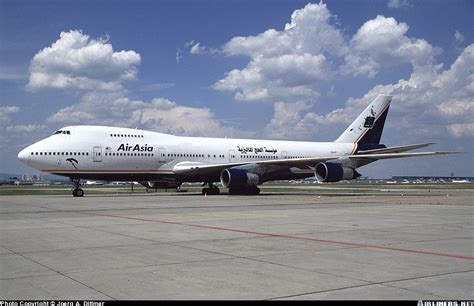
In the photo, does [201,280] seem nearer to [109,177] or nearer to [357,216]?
[357,216]

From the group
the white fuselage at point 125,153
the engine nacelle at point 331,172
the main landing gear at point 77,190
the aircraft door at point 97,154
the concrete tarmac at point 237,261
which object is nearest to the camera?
the concrete tarmac at point 237,261

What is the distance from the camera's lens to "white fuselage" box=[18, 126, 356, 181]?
2978 cm

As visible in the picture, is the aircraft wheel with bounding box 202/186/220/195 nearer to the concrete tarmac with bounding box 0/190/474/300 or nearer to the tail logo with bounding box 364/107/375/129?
the tail logo with bounding box 364/107/375/129

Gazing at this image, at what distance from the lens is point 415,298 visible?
16.8 feet

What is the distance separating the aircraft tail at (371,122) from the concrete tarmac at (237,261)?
2988cm

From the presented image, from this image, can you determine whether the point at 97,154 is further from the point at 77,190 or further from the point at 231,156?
the point at 231,156

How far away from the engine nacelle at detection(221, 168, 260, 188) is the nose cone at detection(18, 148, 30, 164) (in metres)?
12.2

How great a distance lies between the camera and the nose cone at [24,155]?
2953 centimetres

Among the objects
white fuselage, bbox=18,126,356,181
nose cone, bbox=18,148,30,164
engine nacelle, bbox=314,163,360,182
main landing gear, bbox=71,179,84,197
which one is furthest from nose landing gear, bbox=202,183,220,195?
nose cone, bbox=18,148,30,164

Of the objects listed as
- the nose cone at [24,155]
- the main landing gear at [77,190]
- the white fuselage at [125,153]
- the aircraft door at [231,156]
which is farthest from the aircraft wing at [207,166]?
the nose cone at [24,155]

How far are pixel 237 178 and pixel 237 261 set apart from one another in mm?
24637

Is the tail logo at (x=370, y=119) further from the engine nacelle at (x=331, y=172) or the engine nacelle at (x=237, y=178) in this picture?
the engine nacelle at (x=237, y=178)

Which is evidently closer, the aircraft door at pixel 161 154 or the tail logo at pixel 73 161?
the tail logo at pixel 73 161

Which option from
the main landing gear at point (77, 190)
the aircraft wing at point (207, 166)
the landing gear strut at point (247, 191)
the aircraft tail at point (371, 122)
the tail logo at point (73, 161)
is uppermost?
the aircraft tail at point (371, 122)
